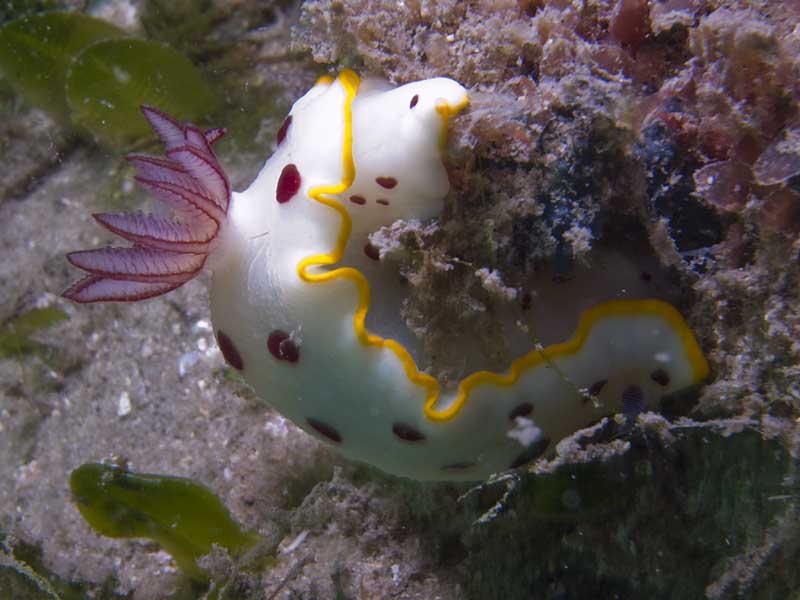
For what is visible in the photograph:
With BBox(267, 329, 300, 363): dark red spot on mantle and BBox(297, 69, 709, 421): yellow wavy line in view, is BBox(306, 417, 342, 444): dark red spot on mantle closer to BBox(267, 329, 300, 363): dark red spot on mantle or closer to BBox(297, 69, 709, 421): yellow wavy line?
BBox(267, 329, 300, 363): dark red spot on mantle

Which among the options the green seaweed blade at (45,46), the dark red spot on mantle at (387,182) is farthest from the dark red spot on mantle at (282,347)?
the green seaweed blade at (45,46)

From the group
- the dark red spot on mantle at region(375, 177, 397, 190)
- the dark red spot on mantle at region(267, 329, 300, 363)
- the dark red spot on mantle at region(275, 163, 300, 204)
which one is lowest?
the dark red spot on mantle at region(267, 329, 300, 363)

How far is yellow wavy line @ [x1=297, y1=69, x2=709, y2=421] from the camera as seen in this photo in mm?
2043

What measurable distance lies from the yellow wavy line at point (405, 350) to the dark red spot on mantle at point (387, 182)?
Answer: 0.09m

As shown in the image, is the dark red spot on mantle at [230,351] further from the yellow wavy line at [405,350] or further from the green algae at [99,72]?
the green algae at [99,72]

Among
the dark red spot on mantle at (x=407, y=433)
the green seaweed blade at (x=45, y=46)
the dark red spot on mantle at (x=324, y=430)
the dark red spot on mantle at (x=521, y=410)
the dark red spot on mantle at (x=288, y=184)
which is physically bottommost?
the dark red spot on mantle at (x=324, y=430)

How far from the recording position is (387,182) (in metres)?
2.07

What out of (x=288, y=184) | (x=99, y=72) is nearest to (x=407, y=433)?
(x=288, y=184)

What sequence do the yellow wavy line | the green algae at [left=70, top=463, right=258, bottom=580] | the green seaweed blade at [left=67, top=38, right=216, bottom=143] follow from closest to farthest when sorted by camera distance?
the yellow wavy line, the green algae at [left=70, top=463, right=258, bottom=580], the green seaweed blade at [left=67, top=38, right=216, bottom=143]

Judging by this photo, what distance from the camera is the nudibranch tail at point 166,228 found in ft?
6.84

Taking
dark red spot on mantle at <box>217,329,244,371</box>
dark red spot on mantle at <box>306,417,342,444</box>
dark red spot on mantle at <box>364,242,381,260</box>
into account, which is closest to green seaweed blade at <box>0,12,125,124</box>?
dark red spot on mantle at <box>217,329,244,371</box>

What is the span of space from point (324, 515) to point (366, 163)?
1.78 meters

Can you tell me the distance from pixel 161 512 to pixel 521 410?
80.1 inches

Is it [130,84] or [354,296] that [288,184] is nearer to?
[354,296]
